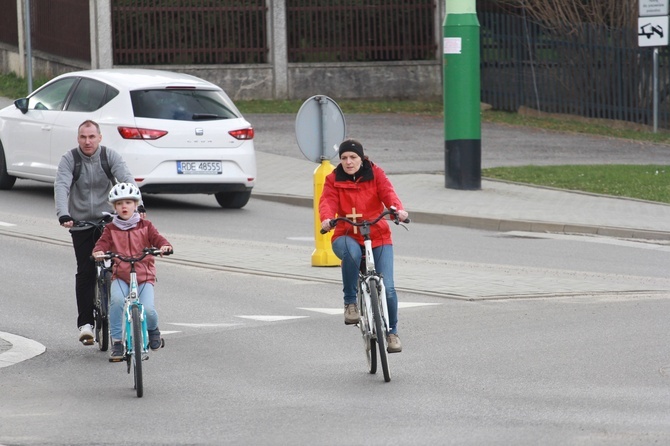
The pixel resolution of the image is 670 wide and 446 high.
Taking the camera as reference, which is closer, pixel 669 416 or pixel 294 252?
pixel 669 416

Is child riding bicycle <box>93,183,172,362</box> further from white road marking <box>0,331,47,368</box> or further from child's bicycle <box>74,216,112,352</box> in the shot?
white road marking <box>0,331,47,368</box>

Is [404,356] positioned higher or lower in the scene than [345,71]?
lower

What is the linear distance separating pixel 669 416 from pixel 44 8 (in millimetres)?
26480

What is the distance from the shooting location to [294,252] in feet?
48.4

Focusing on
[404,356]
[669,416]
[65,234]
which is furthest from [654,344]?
[65,234]

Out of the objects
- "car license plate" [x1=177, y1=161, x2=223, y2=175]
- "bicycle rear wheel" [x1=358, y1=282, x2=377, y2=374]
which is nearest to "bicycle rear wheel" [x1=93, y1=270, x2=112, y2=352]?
"bicycle rear wheel" [x1=358, y1=282, x2=377, y2=374]

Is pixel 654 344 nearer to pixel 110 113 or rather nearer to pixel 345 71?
pixel 110 113

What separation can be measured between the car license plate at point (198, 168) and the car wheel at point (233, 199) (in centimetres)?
101

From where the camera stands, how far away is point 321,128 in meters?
13.8

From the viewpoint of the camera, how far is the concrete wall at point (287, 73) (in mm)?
29562

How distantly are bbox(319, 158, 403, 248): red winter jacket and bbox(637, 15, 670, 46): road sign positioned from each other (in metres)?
17.8

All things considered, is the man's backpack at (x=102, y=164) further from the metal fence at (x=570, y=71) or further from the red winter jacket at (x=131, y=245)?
the metal fence at (x=570, y=71)

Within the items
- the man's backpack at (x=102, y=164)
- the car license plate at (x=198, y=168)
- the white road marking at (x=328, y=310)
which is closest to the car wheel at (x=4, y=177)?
the car license plate at (x=198, y=168)

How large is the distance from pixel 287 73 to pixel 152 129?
13.7 metres
